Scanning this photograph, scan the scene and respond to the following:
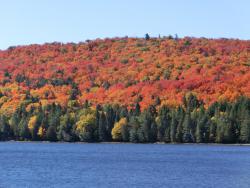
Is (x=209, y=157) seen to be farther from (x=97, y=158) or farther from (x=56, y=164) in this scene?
(x=56, y=164)

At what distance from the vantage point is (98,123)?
175 meters

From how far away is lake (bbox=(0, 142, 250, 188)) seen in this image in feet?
266

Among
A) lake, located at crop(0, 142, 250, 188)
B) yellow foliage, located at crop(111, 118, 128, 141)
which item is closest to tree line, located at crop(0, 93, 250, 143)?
yellow foliage, located at crop(111, 118, 128, 141)

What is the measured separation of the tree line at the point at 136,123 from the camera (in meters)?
158

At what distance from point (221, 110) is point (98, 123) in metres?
28.2

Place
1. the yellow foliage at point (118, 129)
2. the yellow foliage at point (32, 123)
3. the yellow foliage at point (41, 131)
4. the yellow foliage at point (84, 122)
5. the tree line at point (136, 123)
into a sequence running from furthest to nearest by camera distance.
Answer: the yellow foliage at point (32, 123) < the yellow foliage at point (41, 131) < the yellow foliage at point (84, 122) < the yellow foliage at point (118, 129) < the tree line at point (136, 123)

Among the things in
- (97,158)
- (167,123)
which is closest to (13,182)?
(97,158)

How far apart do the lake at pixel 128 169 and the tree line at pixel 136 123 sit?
22.8m

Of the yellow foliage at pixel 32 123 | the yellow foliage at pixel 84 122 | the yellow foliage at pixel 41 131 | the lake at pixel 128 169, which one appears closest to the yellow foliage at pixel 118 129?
the yellow foliage at pixel 84 122

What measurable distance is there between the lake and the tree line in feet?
74.8

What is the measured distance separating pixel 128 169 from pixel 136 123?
7004cm

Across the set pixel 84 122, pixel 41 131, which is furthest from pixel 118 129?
pixel 41 131

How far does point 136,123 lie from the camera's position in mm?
167875

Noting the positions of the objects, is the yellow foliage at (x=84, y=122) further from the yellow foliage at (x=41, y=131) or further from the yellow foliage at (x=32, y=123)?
the yellow foliage at (x=32, y=123)
